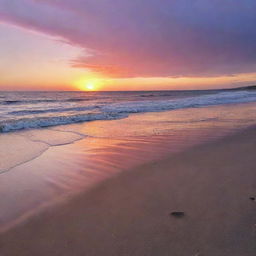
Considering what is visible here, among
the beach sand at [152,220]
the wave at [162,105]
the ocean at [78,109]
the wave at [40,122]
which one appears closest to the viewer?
the beach sand at [152,220]

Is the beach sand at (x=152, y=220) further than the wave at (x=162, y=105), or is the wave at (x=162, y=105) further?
the wave at (x=162, y=105)

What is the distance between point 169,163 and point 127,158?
3.41ft

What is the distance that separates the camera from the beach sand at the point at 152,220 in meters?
2.35

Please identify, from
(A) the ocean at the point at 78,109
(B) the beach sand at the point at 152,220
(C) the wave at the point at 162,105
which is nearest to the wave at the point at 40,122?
(A) the ocean at the point at 78,109

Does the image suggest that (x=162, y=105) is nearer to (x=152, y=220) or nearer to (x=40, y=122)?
(x=40, y=122)

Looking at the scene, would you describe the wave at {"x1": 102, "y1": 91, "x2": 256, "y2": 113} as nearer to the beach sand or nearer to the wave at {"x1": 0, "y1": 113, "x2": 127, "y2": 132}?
the wave at {"x1": 0, "y1": 113, "x2": 127, "y2": 132}

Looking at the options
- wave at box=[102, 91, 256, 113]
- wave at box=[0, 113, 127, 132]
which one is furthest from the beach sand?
wave at box=[102, 91, 256, 113]

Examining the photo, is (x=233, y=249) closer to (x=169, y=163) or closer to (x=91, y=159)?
(x=169, y=163)

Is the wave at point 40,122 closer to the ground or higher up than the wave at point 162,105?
closer to the ground

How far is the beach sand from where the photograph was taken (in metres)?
2.35

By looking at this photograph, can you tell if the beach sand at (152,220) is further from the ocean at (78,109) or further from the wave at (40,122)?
the ocean at (78,109)

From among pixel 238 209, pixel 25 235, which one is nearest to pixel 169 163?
pixel 238 209

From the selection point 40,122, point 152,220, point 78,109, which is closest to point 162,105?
point 78,109

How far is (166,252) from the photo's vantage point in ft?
7.37
